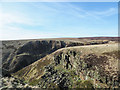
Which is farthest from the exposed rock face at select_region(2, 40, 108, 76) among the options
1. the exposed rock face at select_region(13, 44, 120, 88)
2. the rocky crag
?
the exposed rock face at select_region(13, 44, 120, 88)

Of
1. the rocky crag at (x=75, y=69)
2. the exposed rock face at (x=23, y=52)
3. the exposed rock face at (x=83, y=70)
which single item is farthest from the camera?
the exposed rock face at (x=23, y=52)

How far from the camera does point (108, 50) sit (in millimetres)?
49062

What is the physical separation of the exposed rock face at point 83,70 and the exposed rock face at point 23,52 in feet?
51.6

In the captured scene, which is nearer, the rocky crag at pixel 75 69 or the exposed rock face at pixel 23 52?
the rocky crag at pixel 75 69

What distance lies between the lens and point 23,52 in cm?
7656

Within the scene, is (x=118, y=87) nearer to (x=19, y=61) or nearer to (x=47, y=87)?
(x=47, y=87)

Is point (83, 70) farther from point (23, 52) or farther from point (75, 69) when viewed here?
point (23, 52)

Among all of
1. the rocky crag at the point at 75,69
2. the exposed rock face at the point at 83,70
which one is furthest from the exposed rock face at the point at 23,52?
the exposed rock face at the point at 83,70

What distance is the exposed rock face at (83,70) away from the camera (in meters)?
37.2

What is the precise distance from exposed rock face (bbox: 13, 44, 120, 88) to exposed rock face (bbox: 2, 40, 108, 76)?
15718 millimetres

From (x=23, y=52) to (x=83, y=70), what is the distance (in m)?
52.9

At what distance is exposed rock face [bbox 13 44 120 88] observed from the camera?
37188mm

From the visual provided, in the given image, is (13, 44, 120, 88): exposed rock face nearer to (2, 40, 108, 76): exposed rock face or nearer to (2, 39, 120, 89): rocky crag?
(2, 39, 120, 89): rocky crag

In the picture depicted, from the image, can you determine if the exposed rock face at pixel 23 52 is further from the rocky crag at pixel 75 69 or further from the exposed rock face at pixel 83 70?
the exposed rock face at pixel 83 70
